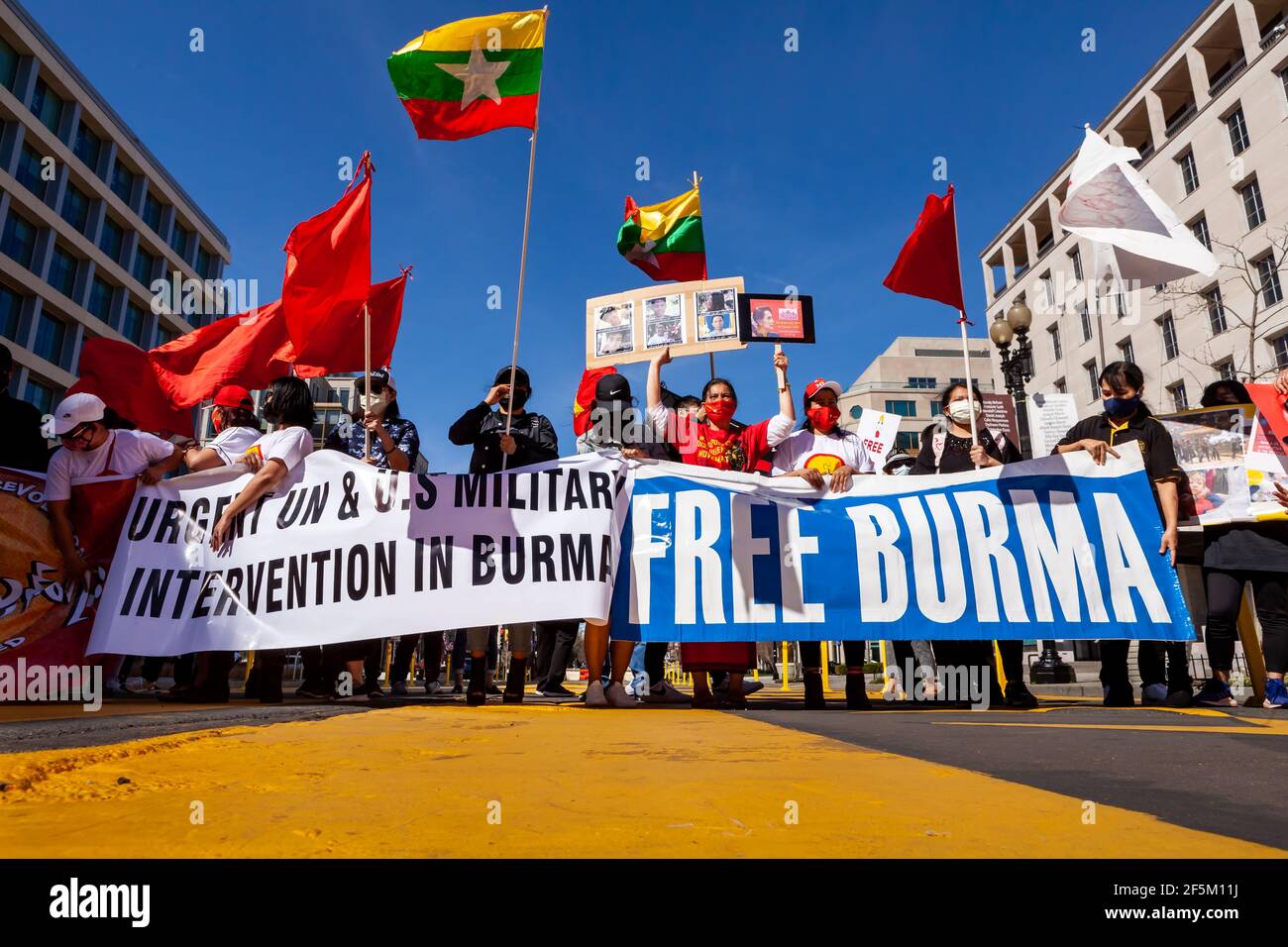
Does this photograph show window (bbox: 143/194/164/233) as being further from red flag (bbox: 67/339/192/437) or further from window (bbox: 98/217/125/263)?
red flag (bbox: 67/339/192/437)

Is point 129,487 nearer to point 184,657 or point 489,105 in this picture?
point 184,657

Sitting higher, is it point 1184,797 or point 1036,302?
point 1036,302

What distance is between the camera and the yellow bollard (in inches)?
194

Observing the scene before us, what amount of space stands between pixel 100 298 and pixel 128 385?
36623 millimetres

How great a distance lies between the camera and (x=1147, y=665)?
5.14 metres

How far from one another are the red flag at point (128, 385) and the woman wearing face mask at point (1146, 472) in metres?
7.20

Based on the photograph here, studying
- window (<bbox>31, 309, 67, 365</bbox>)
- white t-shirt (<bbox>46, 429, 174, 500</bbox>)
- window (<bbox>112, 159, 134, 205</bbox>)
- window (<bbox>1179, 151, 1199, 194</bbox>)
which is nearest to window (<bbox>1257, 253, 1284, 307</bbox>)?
window (<bbox>1179, 151, 1199, 194</bbox>)

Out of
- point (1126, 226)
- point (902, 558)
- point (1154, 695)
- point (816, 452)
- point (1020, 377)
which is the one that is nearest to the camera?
point (902, 558)

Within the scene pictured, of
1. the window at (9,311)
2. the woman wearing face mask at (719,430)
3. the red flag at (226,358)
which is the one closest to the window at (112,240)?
the window at (9,311)

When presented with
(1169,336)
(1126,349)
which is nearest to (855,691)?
(1169,336)

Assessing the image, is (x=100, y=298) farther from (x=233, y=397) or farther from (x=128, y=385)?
(x=233, y=397)

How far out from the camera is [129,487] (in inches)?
195
